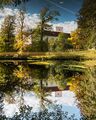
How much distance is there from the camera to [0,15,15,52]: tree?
229ft

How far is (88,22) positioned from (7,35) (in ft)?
80.2

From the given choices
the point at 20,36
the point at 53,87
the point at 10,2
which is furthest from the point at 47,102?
the point at 20,36

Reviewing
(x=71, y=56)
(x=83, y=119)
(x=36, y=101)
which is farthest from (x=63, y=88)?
(x=71, y=56)

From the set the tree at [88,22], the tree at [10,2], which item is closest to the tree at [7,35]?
the tree at [88,22]

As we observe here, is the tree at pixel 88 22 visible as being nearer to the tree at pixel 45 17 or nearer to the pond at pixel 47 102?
the tree at pixel 45 17

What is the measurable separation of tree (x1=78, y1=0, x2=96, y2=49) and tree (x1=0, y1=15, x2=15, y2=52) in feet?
60.5

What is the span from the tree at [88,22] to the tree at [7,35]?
18.4 m

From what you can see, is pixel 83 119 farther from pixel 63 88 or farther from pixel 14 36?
pixel 14 36

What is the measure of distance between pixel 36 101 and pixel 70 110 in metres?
2.54

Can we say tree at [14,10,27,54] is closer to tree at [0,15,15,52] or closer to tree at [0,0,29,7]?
tree at [0,15,15,52]

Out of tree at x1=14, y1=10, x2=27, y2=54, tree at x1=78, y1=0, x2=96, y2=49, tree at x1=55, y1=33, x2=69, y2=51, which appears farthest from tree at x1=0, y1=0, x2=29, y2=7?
tree at x1=55, y1=33, x2=69, y2=51

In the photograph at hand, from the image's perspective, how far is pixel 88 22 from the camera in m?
52.2

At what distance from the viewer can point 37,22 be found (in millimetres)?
73500

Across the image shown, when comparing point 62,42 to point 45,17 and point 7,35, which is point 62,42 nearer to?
point 45,17
